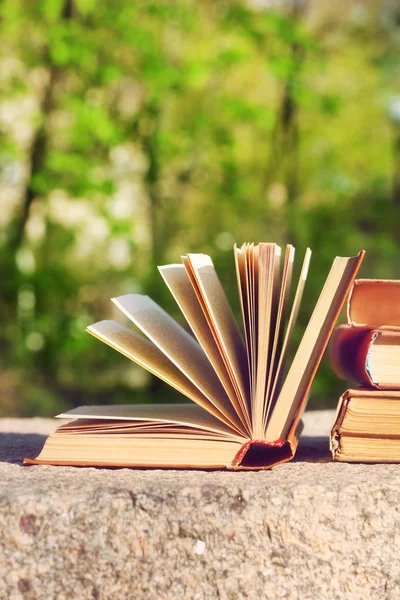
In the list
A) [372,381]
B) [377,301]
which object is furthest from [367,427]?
[377,301]

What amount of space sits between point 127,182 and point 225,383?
6692mm

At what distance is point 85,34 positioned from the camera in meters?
6.02

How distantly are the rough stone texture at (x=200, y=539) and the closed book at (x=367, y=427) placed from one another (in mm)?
121

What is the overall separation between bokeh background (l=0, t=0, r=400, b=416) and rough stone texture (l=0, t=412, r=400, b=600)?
5.16 metres

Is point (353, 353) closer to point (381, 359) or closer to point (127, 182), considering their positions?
point (381, 359)

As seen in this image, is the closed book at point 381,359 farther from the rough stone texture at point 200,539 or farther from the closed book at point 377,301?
the rough stone texture at point 200,539

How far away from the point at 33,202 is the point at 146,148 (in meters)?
1.29

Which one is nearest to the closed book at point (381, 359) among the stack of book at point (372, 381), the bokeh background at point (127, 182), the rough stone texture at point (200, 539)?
the stack of book at point (372, 381)

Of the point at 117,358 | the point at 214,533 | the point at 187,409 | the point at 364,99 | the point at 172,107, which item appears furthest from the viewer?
Result: the point at 364,99

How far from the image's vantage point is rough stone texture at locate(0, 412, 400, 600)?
38.5 inches

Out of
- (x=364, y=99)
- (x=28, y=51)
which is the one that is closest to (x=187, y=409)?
(x=28, y=51)

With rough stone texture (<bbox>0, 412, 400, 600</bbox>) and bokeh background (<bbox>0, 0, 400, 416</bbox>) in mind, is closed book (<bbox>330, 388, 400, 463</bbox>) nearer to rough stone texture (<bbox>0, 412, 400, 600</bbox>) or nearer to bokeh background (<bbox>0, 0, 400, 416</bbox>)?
rough stone texture (<bbox>0, 412, 400, 600</bbox>)

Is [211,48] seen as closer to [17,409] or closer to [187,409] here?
[17,409]

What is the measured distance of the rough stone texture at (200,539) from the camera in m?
0.98
